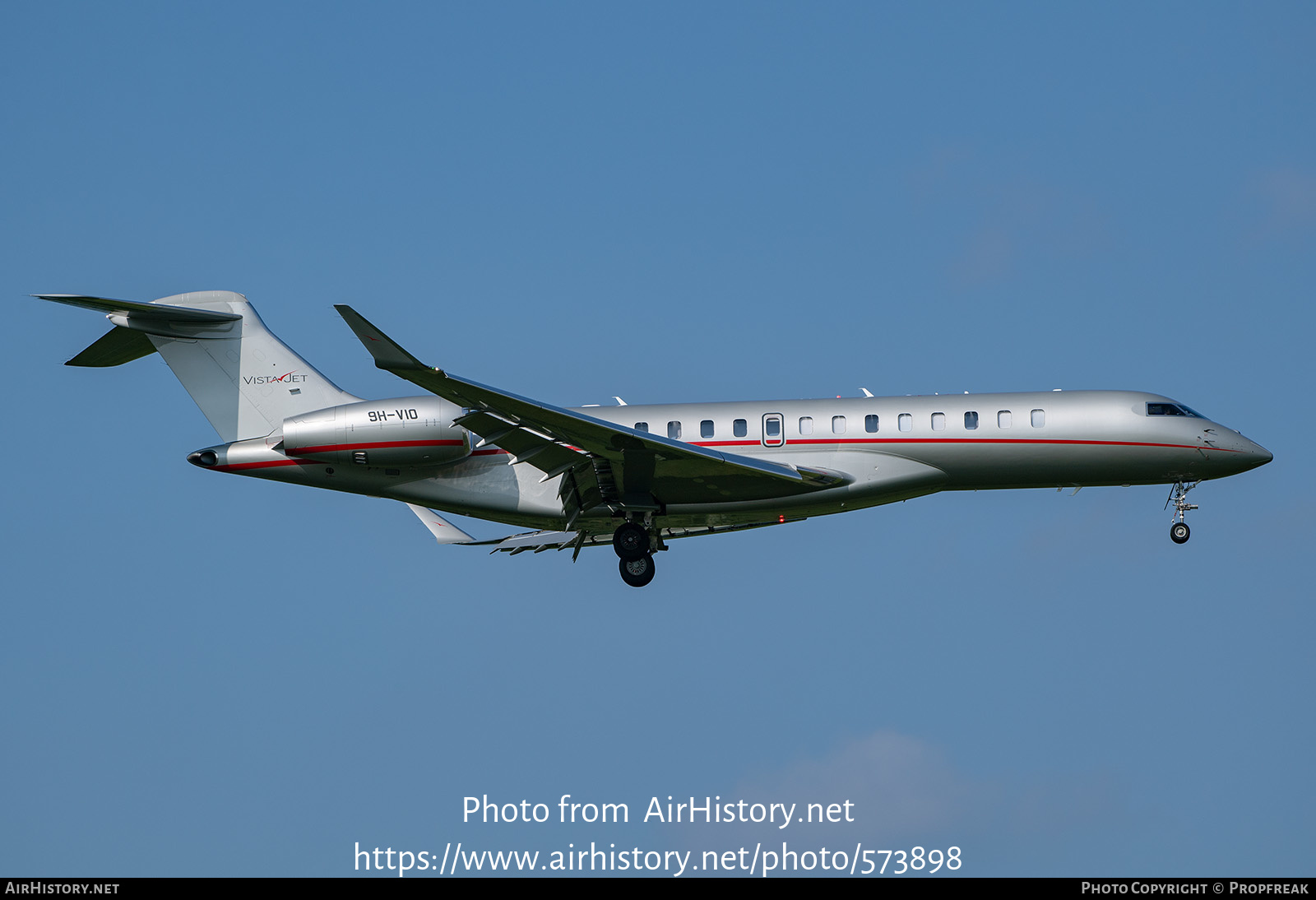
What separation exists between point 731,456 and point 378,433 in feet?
18.6

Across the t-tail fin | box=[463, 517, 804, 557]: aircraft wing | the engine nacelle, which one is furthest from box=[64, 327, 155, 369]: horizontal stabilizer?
box=[463, 517, 804, 557]: aircraft wing

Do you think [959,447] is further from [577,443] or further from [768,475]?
[577,443]

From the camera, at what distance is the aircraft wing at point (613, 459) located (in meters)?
21.0

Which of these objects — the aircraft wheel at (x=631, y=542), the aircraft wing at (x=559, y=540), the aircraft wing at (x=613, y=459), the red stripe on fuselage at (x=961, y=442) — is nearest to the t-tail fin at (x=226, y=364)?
the aircraft wing at (x=559, y=540)

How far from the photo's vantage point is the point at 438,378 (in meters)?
19.9

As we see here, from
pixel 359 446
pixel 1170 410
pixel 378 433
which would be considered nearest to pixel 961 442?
pixel 1170 410

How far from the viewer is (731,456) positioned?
2261cm

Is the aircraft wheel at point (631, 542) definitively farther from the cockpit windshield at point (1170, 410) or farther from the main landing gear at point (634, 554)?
the cockpit windshield at point (1170, 410)

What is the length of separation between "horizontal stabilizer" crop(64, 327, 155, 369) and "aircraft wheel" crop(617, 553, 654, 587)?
906 centimetres

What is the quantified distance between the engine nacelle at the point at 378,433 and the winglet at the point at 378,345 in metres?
3.68

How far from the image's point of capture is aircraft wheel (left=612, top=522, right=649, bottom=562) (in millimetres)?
23797

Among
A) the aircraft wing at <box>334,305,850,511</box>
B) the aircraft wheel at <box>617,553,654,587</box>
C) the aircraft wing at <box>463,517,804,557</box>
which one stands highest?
the aircraft wing at <box>334,305,850,511</box>

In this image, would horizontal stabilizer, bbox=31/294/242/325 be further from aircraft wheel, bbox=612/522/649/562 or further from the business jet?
aircraft wheel, bbox=612/522/649/562
